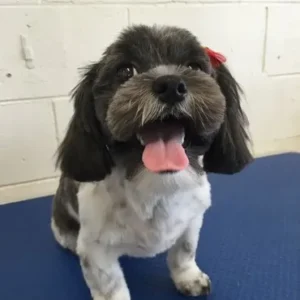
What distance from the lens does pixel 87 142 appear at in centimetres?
97

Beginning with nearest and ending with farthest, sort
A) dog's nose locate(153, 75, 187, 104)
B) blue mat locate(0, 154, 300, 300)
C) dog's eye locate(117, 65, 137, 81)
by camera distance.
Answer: dog's nose locate(153, 75, 187, 104) → dog's eye locate(117, 65, 137, 81) → blue mat locate(0, 154, 300, 300)

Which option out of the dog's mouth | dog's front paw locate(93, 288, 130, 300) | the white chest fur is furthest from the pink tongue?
dog's front paw locate(93, 288, 130, 300)

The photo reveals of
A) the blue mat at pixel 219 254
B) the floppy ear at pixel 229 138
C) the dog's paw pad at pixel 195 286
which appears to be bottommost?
the blue mat at pixel 219 254

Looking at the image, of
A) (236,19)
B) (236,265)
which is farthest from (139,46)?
(236,19)

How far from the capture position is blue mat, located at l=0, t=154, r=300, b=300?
123 centimetres

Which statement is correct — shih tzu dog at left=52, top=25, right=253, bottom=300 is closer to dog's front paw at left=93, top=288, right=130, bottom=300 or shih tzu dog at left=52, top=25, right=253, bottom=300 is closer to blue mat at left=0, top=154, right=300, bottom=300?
dog's front paw at left=93, top=288, right=130, bottom=300

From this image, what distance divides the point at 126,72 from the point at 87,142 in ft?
0.54

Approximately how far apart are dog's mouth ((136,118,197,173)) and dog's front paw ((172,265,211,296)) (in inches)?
17.4

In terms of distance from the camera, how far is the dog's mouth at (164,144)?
850 mm

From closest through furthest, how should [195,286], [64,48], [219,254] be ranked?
[195,286] < [219,254] < [64,48]

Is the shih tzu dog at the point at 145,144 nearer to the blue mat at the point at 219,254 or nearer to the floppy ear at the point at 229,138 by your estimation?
the floppy ear at the point at 229,138

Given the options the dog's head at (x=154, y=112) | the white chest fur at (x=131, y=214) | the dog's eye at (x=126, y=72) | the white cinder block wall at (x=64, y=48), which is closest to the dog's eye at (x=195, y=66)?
the dog's head at (x=154, y=112)

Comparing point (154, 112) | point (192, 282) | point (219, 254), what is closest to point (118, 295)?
point (192, 282)

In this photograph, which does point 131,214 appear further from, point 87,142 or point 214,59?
point 214,59
